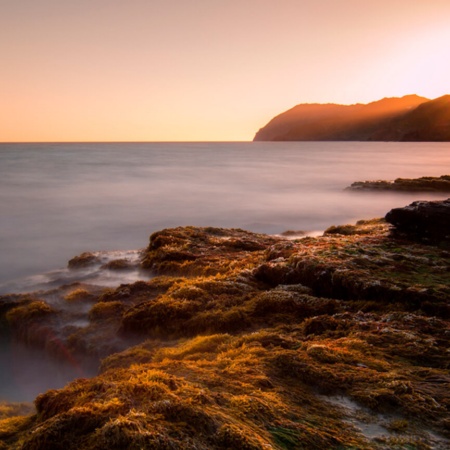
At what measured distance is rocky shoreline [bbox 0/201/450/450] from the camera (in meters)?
3.53

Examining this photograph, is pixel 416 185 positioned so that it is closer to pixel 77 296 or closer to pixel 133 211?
pixel 133 211

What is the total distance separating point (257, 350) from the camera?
5613mm

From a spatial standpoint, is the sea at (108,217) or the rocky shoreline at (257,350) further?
the sea at (108,217)

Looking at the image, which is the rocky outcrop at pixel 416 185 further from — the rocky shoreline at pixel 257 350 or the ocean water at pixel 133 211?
the rocky shoreline at pixel 257 350

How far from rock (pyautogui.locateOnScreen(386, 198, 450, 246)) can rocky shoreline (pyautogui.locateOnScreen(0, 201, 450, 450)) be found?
0.42 feet

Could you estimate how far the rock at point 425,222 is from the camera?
11.4 meters

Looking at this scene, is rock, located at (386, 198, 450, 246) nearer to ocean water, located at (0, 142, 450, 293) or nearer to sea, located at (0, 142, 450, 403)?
sea, located at (0, 142, 450, 403)

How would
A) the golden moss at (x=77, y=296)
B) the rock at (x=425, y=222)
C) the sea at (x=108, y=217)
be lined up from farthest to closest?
the rock at (x=425, y=222)
the golden moss at (x=77, y=296)
the sea at (x=108, y=217)

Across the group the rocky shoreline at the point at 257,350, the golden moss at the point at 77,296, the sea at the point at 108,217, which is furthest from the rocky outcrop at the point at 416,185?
the golden moss at the point at 77,296

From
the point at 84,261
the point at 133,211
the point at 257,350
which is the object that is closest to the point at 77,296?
the point at 84,261

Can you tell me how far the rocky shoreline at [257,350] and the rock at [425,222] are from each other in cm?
13

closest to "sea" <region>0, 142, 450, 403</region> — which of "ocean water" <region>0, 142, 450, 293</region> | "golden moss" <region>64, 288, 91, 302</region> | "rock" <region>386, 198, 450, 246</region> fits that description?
"ocean water" <region>0, 142, 450, 293</region>

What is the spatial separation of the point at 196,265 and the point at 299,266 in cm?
366

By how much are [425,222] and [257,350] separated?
8.22 meters
